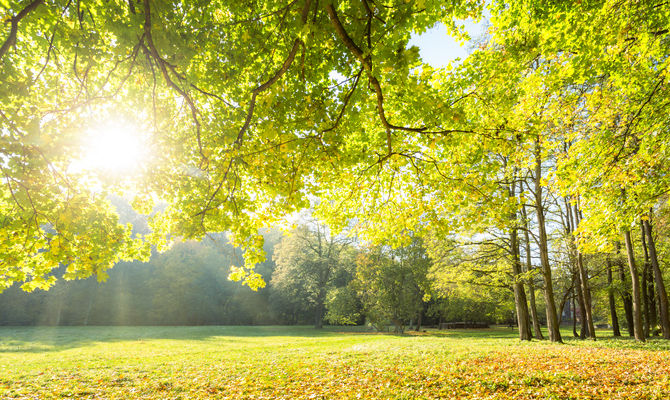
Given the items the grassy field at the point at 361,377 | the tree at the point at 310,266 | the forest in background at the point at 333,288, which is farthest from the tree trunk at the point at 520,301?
the tree at the point at 310,266

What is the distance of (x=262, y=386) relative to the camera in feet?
23.5

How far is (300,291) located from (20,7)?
3358 centimetres

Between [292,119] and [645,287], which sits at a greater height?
[292,119]

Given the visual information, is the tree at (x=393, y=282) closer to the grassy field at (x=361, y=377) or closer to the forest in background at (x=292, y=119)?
the grassy field at (x=361, y=377)

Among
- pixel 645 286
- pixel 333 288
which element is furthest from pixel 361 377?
pixel 333 288

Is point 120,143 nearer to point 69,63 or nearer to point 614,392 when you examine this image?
point 69,63

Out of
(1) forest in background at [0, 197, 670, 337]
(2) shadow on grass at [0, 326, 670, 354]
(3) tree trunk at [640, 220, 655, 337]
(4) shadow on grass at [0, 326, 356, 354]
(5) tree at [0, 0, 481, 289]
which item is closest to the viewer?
(5) tree at [0, 0, 481, 289]

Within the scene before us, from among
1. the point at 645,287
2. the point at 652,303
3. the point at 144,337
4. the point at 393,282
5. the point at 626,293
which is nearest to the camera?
the point at 645,287

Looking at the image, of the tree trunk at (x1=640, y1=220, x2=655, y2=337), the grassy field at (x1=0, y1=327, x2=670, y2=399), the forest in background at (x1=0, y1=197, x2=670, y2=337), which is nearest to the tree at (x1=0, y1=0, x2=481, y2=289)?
the grassy field at (x1=0, y1=327, x2=670, y2=399)

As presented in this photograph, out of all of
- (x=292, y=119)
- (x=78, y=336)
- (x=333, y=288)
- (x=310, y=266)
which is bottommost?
(x=78, y=336)

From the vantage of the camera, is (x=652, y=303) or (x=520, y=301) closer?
(x=520, y=301)

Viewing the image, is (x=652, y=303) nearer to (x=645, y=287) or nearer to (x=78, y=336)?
(x=645, y=287)

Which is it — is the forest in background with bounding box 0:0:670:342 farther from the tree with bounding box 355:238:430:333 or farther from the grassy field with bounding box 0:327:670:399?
the tree with bounding box 355:238:430:333

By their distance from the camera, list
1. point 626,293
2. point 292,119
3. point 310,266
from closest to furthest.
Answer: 1. point 292,119
2. point 626,293
3. point 310,266
